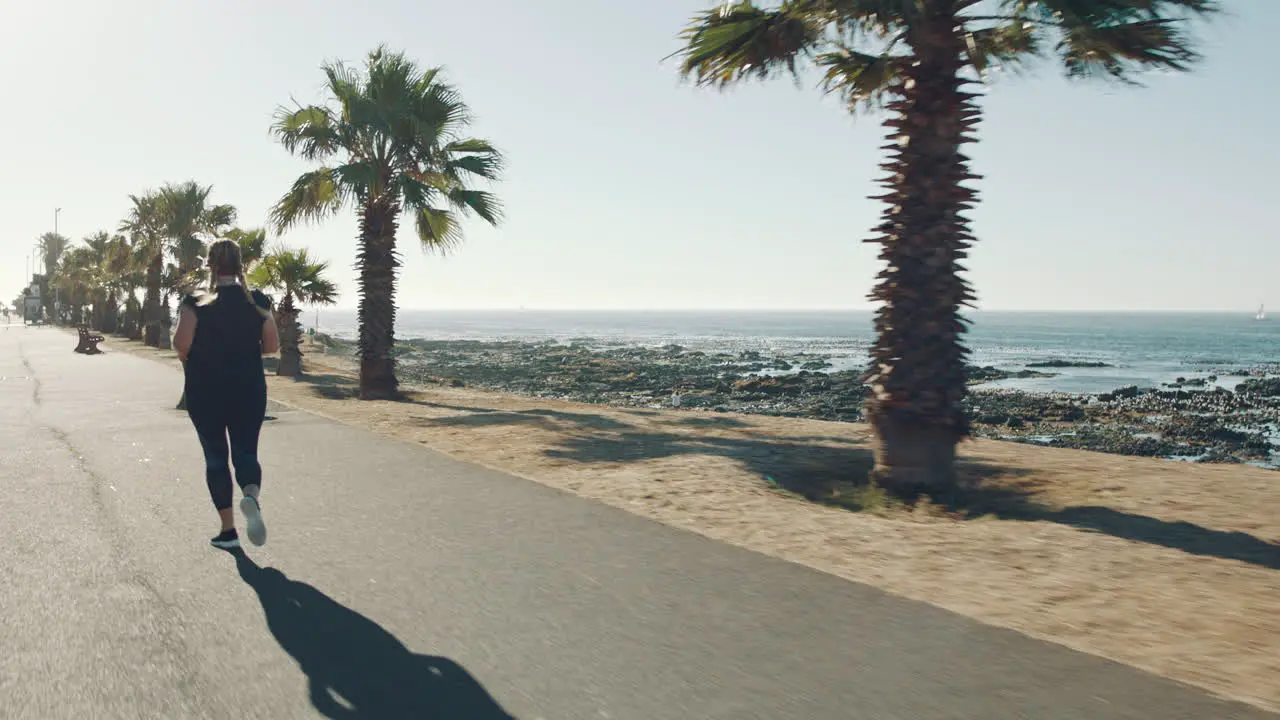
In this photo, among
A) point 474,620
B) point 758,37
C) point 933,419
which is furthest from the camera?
point 758,37

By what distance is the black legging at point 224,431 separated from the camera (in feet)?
18.2

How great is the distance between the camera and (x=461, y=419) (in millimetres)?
14219

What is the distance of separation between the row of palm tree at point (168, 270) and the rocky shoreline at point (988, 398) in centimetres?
674

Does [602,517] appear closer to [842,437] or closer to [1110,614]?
[1110,614]

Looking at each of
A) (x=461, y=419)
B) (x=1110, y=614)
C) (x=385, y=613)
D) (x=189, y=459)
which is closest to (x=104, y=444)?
(x=189, y=459)

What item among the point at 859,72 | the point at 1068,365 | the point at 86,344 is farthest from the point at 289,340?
the point at 1068,365

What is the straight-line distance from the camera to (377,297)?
19.3 m

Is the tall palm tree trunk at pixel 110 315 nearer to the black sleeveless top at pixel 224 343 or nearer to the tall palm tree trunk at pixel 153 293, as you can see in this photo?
the tall palm tree trunk at pixel 153 293

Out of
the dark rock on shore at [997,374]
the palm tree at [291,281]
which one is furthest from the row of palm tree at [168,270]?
the dark rock on shore at [997,374]

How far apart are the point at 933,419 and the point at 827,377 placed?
2990cm

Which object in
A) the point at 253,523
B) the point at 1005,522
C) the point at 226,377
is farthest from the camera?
the point at 1005,522

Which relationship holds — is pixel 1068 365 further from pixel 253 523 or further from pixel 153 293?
pixel 253 523

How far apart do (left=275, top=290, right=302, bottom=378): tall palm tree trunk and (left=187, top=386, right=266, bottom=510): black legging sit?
20.5m

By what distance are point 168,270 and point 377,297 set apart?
100 feet
